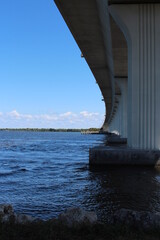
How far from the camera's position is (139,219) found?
5973 mm

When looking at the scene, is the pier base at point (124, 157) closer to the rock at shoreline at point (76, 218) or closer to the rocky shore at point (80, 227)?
the rocky shore at point (80, 227)

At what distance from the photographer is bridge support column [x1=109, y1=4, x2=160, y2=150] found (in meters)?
18.2

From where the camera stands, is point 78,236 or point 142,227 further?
point 142,227

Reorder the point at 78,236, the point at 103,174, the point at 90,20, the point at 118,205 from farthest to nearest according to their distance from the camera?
the point at 90,20 → the point at 103,174 → the point at 118,205 → the point at 78,236

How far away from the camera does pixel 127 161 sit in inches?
686

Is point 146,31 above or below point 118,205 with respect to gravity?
above

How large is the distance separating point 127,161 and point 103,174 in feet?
7.91

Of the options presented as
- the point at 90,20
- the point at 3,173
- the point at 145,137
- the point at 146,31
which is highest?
the point at 90,20

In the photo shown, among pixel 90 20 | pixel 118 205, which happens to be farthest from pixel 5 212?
pixel 90 20

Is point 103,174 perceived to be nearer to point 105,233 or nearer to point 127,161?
point 127,161

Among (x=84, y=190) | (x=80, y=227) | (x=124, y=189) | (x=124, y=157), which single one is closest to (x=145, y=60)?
(x=124, y=157)

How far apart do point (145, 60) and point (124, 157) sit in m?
5.36

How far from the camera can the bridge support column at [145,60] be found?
18.2m

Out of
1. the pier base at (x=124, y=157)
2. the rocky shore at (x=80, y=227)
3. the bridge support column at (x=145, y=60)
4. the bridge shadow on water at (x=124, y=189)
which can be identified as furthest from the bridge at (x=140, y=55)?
the rocky shore at (x=80, y=227)
